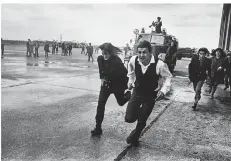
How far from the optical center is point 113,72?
4.01 m

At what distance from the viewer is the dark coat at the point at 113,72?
13.2 ft

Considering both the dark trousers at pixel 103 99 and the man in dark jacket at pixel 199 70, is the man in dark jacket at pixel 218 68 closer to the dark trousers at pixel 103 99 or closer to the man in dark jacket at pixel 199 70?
the man in dark jacket at pixel 199 70

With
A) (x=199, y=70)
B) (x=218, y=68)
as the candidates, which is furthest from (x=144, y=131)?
(x=218, y=68)

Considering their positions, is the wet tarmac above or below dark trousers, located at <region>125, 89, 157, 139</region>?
below

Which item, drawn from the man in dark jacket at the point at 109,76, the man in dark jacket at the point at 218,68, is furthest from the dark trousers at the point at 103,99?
the man in dark jacket at the point at 218,68

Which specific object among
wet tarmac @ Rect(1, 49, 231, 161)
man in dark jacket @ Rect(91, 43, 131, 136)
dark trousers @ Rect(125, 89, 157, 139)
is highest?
man in dark jacket @ Rect(91, 43, 131, 136)

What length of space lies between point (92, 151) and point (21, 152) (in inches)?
39.0

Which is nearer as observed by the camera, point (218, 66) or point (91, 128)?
point (91, 128)

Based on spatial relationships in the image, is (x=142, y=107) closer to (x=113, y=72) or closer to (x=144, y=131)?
(x=113, y=72)

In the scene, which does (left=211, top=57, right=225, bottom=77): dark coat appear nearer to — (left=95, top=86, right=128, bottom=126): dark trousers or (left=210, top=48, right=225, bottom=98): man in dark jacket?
(left=210, top=48, right=225, bottom=98): man in dark jacket

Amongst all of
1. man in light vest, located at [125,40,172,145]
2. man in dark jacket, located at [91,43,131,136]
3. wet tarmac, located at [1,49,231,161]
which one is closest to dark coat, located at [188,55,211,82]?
wet tarmac, located at [1,49,231,161]

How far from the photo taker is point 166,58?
14539 mm

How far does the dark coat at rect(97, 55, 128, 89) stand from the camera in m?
4.02

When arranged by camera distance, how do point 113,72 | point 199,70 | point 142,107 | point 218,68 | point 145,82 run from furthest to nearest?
1. point 218,68
2. point 199,70
3. point 113,72
4. point 142,107
5. point 145,82
